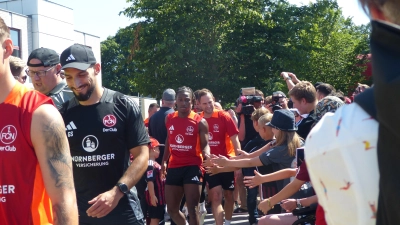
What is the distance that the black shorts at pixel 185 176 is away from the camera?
861 centimetres

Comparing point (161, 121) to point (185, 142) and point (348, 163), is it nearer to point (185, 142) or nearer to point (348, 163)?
point (185, 142)

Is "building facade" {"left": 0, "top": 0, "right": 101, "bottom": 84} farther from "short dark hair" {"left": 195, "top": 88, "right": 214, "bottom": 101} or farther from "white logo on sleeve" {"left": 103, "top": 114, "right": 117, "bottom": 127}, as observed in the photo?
"white logo on sleeve" {"left": 103, "top": 114, "right": 117, "bottom": 127}

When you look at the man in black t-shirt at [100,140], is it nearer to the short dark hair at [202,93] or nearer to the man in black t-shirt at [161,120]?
the short dark hair at [202,93]

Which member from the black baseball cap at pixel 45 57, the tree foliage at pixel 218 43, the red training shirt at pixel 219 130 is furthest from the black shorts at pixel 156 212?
the tree foliage at pixel 218 43

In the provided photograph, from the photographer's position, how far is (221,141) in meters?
10.1

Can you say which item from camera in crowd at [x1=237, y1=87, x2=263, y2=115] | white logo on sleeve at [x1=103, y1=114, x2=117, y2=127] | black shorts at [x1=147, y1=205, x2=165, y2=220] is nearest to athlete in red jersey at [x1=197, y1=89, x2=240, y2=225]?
camera in crowd at [x1=237, y1=87, x2=263, y2=115]

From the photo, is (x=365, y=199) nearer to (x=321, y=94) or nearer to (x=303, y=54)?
(x=321, y=94)

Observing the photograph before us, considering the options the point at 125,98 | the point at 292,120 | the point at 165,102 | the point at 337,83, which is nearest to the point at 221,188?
the point at 165,102

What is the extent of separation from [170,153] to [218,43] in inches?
841

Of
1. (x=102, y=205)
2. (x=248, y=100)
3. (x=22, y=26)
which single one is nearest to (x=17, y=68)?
(x=102, y=205)

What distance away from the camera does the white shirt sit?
1.29 metres

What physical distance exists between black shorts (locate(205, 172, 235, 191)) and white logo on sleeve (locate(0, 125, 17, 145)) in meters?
6.86

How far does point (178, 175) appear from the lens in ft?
28.5

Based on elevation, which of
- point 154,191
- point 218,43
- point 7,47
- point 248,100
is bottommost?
point 154,191
